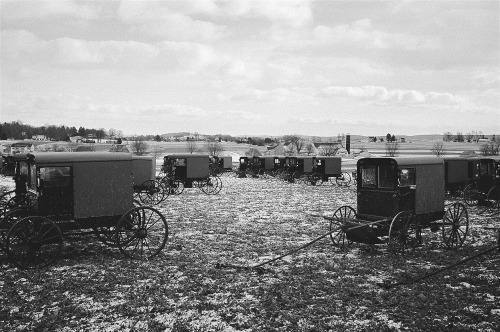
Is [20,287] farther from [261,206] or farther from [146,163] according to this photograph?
[146,163]

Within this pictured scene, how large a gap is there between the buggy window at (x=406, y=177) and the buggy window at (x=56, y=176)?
823cm

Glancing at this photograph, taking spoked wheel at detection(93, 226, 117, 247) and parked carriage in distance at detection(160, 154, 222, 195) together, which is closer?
spoked wheel at detection(93, 226, 117, 247)

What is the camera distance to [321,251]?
1069 cm

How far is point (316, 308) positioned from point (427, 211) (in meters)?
6.03

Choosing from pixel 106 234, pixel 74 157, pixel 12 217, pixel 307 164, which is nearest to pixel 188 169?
pixel 307 164

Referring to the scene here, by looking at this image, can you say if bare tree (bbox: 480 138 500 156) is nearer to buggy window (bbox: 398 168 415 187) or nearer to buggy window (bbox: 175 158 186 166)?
buggy window (bbox: 175 158 186 166)

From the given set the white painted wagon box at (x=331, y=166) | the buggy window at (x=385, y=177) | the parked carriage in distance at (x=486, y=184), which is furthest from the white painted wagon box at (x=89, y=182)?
the white painted wagon box at (x=331, y=166)

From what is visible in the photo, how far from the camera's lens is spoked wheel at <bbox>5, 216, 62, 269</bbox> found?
8703mm

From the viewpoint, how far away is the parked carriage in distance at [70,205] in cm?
886

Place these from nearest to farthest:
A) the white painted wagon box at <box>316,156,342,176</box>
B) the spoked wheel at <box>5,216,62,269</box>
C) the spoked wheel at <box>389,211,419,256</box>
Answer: the spoked wheel at <box>5,216,62,269</box>
the spoked wheel at <box>389,211,419,256</box>
the white painted wagon box at <box>316,156,342,176</box>

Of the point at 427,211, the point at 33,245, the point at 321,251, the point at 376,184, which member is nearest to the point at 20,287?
the point at 33,245

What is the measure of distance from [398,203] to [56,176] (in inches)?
332

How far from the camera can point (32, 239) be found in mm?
8734

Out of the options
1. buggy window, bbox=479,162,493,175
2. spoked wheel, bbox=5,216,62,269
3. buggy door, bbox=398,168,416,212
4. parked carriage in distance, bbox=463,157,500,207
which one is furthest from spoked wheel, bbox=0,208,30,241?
buggy window, bbox=479,162,493,175
